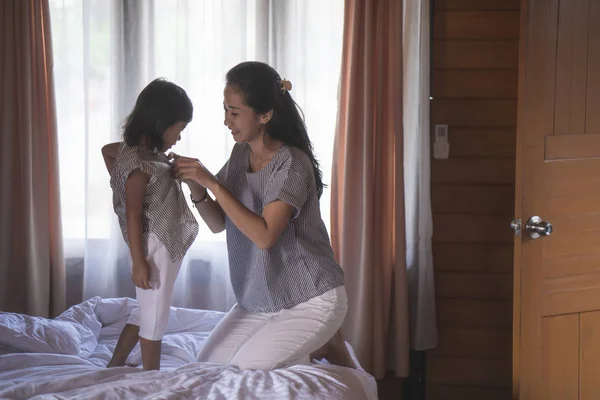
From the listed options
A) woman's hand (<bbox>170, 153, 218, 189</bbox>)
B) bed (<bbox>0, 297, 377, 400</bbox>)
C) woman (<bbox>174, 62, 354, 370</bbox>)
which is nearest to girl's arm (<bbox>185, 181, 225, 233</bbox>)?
woman (<bbox>174, 62, 354, 370</bbox>)

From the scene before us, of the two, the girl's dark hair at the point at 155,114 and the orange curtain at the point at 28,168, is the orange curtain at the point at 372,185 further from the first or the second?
the orange curtain at the point at 28,168

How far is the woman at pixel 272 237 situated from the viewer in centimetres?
234

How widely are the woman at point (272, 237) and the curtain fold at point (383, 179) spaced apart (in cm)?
88

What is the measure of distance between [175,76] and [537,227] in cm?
174

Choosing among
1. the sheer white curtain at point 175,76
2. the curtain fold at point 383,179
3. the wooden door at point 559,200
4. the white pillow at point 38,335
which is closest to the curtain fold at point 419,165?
the curtain fold at point 383,179

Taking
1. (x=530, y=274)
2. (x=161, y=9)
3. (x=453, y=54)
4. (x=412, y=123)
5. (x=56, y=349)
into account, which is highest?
(x=161, y=9)

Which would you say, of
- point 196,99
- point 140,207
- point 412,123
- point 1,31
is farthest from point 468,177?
point 1,31

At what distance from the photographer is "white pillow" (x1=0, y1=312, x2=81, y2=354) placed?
2.61 m

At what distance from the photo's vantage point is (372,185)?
3404mm

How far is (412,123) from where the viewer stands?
135 inches

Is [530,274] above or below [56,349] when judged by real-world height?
above

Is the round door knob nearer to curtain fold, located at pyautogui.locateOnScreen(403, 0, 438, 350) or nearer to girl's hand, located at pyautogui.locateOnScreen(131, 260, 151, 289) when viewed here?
curtain fold, located at pyautogui.locateOnScreen(403, 0, 438, 350)

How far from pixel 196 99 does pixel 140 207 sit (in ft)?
3.93

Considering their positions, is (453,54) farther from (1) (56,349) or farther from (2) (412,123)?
(1) (56,349)
